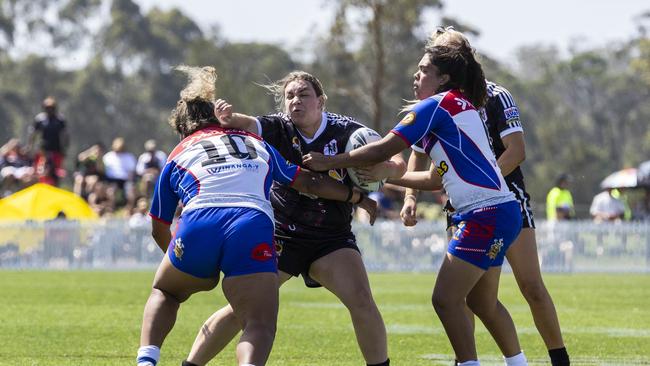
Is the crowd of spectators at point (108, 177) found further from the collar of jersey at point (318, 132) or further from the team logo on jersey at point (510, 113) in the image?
the collar of jersey at point (318, 132)

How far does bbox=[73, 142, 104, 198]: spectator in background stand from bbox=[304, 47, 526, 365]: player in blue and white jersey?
20.6 metres

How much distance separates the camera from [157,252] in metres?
25.1

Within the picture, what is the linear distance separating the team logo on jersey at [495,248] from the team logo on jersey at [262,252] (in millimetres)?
1331

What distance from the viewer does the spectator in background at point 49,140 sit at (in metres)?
27.9

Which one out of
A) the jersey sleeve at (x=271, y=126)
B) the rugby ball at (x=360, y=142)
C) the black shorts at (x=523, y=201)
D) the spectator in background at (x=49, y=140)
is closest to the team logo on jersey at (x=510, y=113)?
the black shorts at (x=523, y=201)

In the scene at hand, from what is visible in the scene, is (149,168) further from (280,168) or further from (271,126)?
(280,168)

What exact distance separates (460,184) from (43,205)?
19.5 m

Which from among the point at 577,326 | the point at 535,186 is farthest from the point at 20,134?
the point at 577,326

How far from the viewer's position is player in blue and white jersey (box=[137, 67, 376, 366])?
6914 mm

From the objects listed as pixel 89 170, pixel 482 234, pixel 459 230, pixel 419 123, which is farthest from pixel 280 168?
pixel 89 170

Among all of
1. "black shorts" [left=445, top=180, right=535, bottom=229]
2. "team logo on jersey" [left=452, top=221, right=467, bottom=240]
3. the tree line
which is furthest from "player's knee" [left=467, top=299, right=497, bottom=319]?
the tree line

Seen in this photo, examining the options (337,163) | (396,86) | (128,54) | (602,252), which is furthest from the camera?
(128,54)

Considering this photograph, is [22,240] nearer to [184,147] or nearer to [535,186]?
[184,147]

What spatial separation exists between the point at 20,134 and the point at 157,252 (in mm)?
53052
